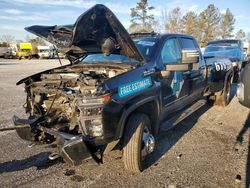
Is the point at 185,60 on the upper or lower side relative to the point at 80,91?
upper

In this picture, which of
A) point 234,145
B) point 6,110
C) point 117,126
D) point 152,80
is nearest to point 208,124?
point 234,145

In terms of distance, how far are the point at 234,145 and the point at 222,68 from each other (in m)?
3.22

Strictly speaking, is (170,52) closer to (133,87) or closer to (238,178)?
(133,87)

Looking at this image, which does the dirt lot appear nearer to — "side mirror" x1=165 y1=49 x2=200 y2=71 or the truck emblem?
the truck emblem

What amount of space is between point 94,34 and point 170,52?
1.52m

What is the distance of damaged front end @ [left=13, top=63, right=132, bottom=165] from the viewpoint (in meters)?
3.15

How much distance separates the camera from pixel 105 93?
126 inches

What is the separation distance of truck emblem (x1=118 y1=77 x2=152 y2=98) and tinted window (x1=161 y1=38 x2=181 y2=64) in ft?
2.49

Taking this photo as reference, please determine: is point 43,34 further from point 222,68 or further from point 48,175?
point 222,68

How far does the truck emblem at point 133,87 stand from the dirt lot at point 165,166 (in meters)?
0.97

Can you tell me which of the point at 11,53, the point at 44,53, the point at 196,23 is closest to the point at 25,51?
the point at 11,53

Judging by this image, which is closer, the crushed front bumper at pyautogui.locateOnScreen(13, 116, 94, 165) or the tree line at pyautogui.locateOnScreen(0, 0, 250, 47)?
the crushed front bumper at pyautogui.locateOnScreen(13, 116, 94, 165)

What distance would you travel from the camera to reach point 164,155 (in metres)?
4.59

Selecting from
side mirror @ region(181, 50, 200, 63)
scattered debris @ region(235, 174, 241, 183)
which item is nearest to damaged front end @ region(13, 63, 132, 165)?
side mirror @ region(181, 50, 200, 63)
